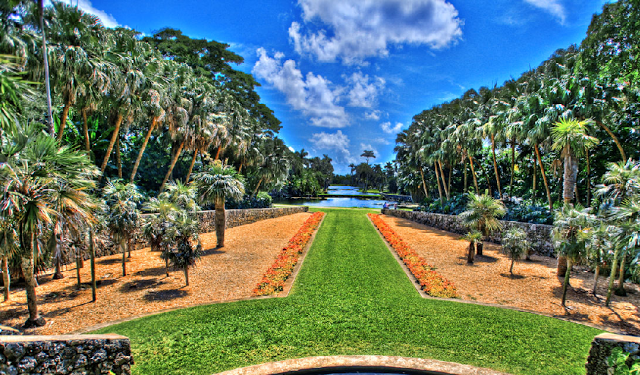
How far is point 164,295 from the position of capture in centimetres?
991

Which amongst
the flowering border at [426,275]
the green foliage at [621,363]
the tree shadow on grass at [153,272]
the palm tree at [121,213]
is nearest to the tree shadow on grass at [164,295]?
the tree shadow on grass at [153,272]

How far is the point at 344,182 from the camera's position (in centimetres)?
19275

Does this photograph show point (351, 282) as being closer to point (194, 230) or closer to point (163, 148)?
point (194, 230)

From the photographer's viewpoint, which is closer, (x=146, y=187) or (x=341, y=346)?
(x=341, y=346)

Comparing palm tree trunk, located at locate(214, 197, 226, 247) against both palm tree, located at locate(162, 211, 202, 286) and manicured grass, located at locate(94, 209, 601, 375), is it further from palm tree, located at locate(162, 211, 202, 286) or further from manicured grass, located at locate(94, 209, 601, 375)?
manicured grass, located at locate(94, 209, 601, 375)

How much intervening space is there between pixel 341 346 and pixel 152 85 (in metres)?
17.5

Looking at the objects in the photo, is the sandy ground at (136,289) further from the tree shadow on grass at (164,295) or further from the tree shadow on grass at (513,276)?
the tree shadow on grass at (513,276)

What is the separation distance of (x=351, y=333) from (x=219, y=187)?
36.7 feet

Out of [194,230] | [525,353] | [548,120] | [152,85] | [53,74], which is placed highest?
[152,85]

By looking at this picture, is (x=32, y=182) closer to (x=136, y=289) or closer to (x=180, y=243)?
(x=180, y=243)

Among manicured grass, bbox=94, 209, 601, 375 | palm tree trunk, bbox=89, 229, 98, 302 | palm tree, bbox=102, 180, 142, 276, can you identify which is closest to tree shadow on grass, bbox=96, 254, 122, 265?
palm tree, bbox=102, 180, 142, 276

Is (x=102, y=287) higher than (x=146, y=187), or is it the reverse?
(x=146, y=187)

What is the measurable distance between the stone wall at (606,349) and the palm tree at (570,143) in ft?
27.3

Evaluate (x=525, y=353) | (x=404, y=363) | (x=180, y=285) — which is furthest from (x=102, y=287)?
(x=525, y=353)
